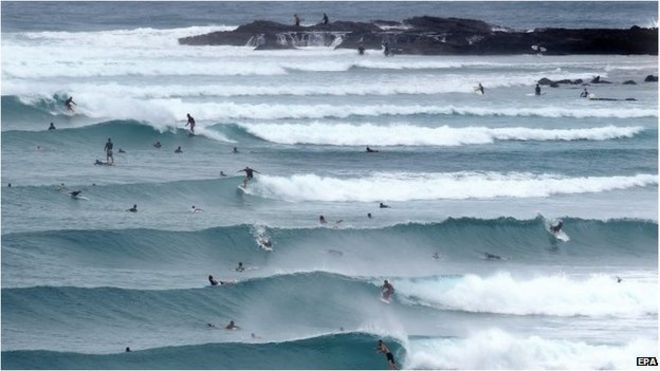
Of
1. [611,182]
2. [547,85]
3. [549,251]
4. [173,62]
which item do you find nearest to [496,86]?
[547,85]

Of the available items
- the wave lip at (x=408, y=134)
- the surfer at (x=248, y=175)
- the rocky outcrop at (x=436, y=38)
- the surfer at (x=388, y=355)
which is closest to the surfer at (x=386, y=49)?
the rocky outcrop at (x=436, y=38)

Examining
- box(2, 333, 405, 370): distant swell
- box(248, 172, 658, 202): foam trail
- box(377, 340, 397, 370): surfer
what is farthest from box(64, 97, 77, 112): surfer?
box(377, 340, 397, 370): surfer

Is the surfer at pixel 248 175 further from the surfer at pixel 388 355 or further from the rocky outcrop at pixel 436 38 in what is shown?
the rocky outcrop at pixel 436 38

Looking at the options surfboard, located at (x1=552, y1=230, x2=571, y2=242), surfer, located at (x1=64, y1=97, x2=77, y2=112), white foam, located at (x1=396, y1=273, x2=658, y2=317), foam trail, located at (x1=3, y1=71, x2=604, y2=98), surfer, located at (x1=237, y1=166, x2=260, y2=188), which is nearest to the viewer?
white foam, located at (x1=396, y1=273, x2=658, y2=317)

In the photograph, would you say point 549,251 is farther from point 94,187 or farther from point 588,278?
point 94,187

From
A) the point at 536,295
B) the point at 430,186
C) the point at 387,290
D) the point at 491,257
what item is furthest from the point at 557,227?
the point at 387,290

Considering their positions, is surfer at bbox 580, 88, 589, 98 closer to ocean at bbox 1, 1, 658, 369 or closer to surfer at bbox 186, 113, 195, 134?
ocean at bbox 1, 1, 658, 369
